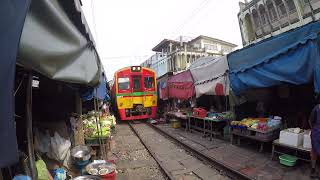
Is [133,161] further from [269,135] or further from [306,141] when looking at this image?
[306,141]

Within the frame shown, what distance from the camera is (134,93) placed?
16.0m

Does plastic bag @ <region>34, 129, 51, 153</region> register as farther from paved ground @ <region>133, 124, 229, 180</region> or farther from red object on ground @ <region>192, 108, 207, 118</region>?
red object on ground @ <region>192, 108, 207, 118</region>

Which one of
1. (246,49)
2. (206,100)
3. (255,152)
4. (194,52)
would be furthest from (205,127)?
(194,52)

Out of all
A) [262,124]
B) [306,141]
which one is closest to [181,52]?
[262,124]

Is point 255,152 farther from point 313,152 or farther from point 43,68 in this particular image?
point 43,68

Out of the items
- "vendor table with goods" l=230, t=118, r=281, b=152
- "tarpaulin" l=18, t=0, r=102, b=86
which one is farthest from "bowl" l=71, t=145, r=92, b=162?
"vendor table with goods" l=230, t=118, r=281, b=152

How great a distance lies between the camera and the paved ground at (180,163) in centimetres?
632

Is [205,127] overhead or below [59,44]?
below

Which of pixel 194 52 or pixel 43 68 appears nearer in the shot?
pixel 43 68

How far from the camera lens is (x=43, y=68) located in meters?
1.83

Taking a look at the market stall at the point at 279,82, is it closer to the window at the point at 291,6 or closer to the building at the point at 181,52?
the window at the point at 291,6

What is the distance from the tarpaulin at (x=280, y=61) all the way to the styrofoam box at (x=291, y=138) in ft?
4.54

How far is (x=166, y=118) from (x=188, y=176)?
10166 mm

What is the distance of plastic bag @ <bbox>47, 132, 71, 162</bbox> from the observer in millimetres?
4887
